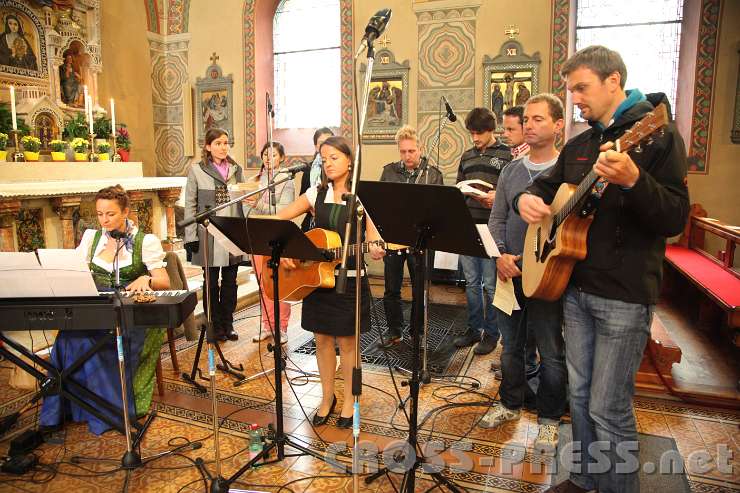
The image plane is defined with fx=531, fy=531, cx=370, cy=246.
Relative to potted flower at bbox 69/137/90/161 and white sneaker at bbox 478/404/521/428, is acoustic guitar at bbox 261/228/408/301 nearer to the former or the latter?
white sneaker at bbox 478/404/521/428

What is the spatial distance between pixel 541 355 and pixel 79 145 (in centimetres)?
597

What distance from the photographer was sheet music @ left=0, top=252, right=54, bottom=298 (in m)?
2.71

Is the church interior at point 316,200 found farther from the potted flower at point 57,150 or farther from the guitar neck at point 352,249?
the guitar neck at point 352,249

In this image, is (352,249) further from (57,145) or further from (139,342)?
(57,145)

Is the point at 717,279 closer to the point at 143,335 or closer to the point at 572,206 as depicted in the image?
the point at 572,206

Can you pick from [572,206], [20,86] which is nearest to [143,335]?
[572,206]

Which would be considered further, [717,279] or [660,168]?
[717,279]

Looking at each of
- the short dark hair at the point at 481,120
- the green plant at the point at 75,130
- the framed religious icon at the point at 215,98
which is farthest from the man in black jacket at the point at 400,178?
the framed religious icon at the point at 215,98

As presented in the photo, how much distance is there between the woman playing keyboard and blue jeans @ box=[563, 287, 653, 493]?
2418mm

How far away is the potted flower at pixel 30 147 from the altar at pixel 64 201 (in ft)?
0.59

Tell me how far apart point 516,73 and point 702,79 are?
2.15 metres

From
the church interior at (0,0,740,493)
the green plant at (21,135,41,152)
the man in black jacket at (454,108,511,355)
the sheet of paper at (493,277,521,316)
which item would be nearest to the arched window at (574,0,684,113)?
the church interior at (0,0,740,493)

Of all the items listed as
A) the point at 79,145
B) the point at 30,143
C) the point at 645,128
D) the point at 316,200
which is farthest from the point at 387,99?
the point at 645,128

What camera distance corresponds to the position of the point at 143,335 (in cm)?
341
